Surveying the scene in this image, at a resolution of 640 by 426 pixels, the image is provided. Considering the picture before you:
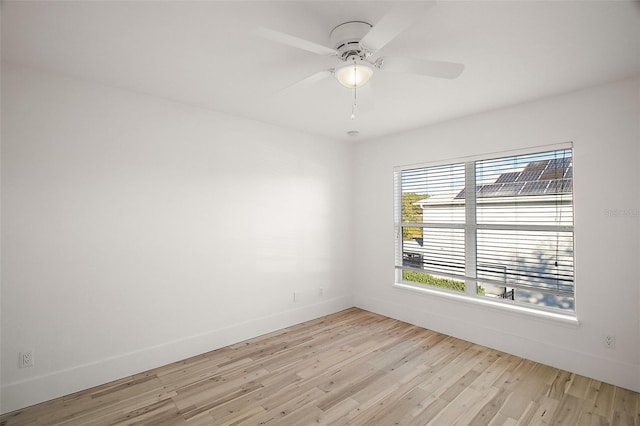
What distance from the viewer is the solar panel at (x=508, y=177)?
10.9 ft

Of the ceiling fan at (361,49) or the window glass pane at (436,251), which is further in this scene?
the window glass pane at (436,251)

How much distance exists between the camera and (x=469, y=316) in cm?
354

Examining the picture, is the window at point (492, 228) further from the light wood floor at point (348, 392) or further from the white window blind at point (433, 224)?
the light wood floor at point (348, 392)

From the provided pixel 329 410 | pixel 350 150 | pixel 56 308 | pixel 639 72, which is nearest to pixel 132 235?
pixel 56 308

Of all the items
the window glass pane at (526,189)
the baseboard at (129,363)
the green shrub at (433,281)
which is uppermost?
the window glass pane at (526,189)

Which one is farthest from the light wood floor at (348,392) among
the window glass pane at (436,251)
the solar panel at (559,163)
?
the solar panel at (559,163)

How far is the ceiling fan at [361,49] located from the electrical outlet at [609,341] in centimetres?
264

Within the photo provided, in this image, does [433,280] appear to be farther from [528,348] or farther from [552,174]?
[552,174]

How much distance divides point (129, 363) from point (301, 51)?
299 cm

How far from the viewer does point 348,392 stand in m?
2.54

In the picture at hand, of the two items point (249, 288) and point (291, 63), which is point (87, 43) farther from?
point (249, 288)

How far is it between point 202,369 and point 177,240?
1.25m

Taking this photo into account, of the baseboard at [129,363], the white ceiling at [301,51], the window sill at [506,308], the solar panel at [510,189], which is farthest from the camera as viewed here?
the solar panel at [510,189]

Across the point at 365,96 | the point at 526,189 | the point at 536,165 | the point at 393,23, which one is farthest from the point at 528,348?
the point at 393,23
